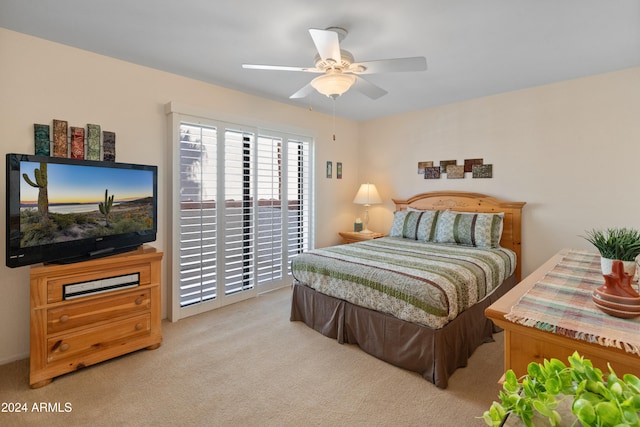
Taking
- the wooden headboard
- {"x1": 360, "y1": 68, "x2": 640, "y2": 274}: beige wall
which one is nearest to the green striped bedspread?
the wooden headboard

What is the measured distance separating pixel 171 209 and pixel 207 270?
28.7 inches

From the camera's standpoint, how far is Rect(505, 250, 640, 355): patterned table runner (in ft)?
3.22

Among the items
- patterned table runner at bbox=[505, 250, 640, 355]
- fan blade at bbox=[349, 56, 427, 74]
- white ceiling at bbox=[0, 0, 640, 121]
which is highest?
white ceiling at bbox=[0, 0, 640, 121]

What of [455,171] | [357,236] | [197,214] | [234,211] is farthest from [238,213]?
[455,171]

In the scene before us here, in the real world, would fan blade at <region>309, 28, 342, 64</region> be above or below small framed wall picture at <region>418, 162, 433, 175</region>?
above

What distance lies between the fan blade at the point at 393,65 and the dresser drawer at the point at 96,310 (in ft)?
7.75

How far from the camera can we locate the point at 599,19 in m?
2.02

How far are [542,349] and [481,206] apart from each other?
9.59ft

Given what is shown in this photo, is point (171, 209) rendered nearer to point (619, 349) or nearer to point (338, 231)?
point (338, 231)

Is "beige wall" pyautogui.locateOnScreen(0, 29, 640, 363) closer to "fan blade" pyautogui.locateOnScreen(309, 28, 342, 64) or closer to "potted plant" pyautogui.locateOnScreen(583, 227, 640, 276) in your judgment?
"fan blade" pyautogui.locateOnScreen(309, 28, 342, 64)

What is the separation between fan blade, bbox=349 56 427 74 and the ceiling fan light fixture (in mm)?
79

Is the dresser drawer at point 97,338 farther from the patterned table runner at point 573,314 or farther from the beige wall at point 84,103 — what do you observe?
the patterned table runner at point 573,314

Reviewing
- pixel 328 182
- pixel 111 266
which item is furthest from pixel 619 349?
pixel 328 182

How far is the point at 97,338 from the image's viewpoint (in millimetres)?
2203
